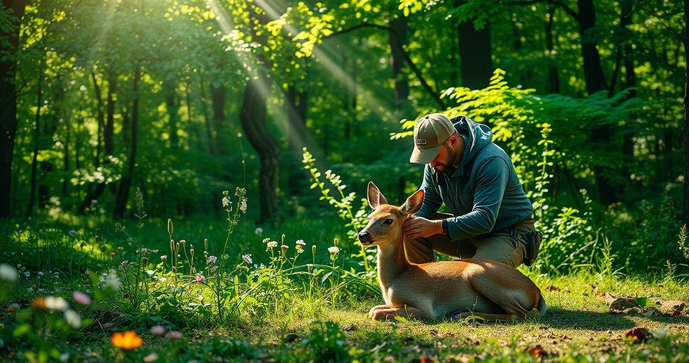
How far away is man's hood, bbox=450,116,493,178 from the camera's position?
6.00 metres

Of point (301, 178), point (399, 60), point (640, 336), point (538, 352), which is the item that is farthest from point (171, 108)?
point (538, 352)

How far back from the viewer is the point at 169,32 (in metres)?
12.7

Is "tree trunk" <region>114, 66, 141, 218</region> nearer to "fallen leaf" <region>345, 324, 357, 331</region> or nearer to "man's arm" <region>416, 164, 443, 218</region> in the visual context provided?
"man's arm" <region>416, 164, 443, 218</region>

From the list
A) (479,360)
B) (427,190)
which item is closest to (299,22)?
(427,190)

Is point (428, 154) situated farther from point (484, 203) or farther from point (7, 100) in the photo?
point (7, 100)

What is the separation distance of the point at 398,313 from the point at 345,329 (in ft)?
2.44

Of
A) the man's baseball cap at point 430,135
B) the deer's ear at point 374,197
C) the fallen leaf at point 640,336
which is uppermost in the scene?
the man's baseball cap at point 430,135

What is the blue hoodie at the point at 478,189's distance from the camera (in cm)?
563

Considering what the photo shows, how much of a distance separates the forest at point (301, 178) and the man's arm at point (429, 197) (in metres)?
0.83

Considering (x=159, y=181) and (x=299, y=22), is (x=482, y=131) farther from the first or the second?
(x=159, y=181)

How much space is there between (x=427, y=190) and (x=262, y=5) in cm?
875

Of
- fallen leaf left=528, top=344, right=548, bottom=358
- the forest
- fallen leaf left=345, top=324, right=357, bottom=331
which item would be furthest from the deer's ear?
fallen leaf left=528, top=344, right=548, bottom=358

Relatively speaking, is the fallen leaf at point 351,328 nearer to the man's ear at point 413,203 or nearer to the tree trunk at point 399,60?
the man's ear at point 413,203

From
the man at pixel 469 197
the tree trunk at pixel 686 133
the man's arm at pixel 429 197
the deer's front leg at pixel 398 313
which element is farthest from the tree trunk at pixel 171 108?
the deer's front leg at pixel 398 313
